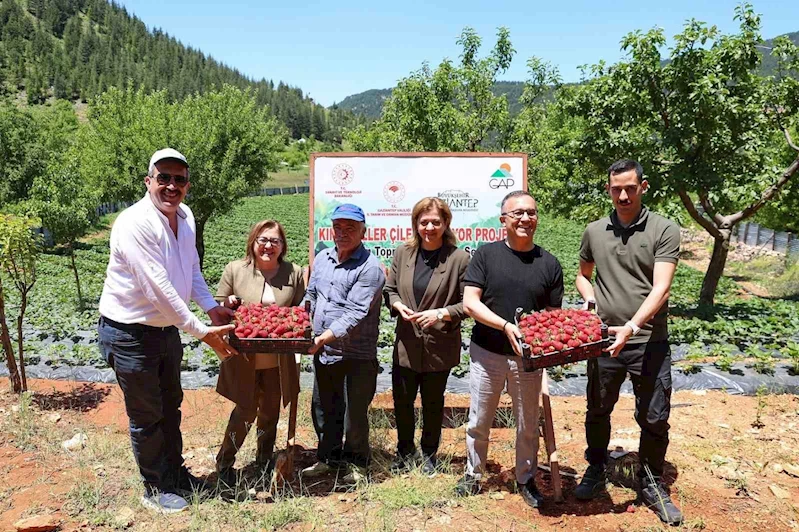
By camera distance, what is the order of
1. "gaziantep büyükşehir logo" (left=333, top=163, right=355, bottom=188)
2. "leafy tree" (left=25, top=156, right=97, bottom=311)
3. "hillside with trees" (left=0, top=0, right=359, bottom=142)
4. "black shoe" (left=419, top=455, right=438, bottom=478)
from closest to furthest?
"black shoe" (left=419, top=455, right=438, bottom=478) < "gaziantep büyükşehir logo" (left=333, top=163, right=355, bottom=188) < "leafy tree" (left=25, top=156, right=97, bottom=311) < "hillside with trees" (left=0, top=0, right=359, bottom=142)

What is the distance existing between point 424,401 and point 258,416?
46.8 inches

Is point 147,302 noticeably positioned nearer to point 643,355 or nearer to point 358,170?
point 358,170

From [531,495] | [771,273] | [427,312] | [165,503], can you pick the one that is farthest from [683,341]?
[771,273]

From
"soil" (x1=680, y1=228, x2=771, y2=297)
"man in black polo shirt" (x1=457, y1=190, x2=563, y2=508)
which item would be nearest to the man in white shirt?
"man in black polo shirt" (x1=457, y1=190, x2=563, y2=508)

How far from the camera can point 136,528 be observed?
3.49 m

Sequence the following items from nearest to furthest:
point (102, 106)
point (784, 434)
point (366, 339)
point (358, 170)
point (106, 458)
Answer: point (366, 339) → point (106, 458) → point (784, 434) → point (358, 170) → point (102, 106)

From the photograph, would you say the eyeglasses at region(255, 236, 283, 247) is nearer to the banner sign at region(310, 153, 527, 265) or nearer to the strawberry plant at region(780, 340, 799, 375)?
the banner sign at region(310, 153, 527, 265)

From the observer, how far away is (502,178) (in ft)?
17.9

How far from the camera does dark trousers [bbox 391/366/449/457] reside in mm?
4105

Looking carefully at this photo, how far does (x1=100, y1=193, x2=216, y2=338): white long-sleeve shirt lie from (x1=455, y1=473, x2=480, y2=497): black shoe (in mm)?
1896

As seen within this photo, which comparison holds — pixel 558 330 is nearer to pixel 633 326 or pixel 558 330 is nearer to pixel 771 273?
pixel 633 326

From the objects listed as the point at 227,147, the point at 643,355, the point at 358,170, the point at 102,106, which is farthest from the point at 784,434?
the point at 102,106

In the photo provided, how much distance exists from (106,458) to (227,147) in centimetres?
1467

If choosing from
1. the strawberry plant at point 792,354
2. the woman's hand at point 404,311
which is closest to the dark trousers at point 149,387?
the woman's hand at point 404,311
